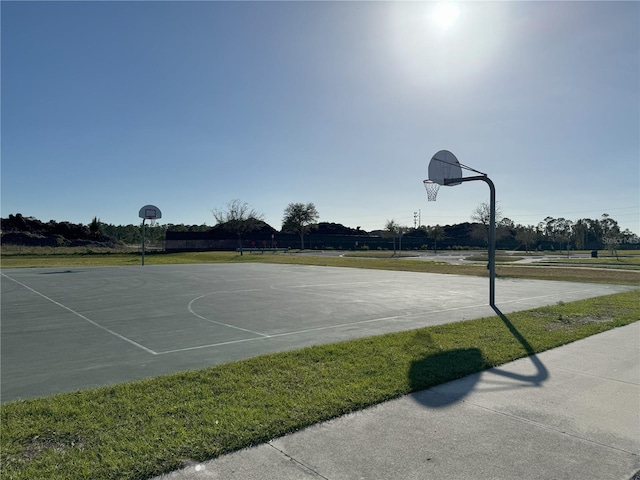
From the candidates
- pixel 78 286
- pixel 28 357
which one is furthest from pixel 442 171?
pixel 78 286

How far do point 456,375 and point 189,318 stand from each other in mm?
7123

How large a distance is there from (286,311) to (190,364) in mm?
5442

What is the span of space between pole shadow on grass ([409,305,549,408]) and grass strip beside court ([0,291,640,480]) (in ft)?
0.09

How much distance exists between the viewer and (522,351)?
6809 mm

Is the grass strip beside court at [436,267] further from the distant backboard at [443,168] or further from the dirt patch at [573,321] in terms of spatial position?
the distant backboard at [443,168]

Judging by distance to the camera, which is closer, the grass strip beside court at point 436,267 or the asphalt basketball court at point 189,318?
the asphalt basketball court at point 189,318

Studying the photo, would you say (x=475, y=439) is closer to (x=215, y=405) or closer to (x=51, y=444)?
(x=215, y=405)

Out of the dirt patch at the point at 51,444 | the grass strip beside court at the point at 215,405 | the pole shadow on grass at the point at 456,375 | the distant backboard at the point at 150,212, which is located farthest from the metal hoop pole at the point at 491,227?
the distant backboard at the point at 150,212

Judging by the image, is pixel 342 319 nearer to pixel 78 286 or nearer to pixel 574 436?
pixel 574 436

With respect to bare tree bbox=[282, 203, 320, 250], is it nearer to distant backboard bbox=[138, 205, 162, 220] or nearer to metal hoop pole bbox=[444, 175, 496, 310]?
distant backboard bbox=[138, 205, 162, 220]

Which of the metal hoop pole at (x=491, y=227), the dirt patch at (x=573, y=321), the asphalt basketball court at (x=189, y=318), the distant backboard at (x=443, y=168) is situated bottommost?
the asphalt basketball court at (x=189, y=318)

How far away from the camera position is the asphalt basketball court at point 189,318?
6.34 m

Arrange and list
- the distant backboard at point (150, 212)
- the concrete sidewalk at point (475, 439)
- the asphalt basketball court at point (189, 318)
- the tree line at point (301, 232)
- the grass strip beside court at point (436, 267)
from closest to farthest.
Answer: the concrete sidewalk at point (475, 439)
the asphalt basketball court at point (189, 318)
the grass strip beside court at point (436, 267)
the distant backboard at point (150, 212)
the tree line at point (301, 232)

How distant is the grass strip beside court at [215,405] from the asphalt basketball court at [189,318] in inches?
38.1
